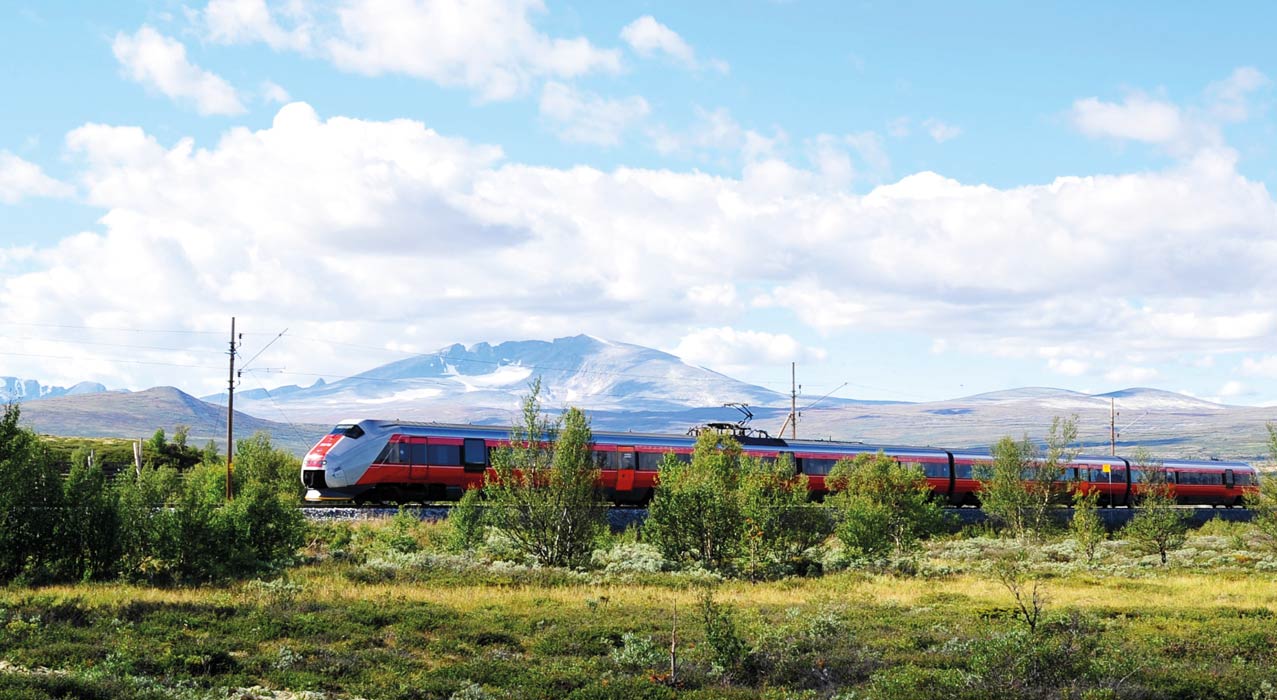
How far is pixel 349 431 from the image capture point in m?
45.8

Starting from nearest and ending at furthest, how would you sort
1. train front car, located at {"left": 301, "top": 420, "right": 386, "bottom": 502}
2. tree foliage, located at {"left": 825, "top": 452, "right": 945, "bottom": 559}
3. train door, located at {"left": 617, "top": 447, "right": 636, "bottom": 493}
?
tree foliage, located at {"left": 825, "top": 452, "right": 945, "bottom": 559} < train front car, located at {"left": 301, "top": 420, "right": 386, "bottom": 502} < train door, located at {"left": 617, "top": 447, "right": 636, "bottom": 493}

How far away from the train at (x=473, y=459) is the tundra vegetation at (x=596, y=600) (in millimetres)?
3020

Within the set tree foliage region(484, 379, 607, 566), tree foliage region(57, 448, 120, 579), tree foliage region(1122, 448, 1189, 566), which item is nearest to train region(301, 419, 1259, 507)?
tree foliage region(484, 379, 607, 566)

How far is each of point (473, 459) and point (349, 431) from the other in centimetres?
561

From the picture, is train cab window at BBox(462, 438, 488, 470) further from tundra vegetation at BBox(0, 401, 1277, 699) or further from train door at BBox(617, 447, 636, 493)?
train door at BBox(617, 447, 636, 493)

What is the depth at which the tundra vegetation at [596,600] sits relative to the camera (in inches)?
687

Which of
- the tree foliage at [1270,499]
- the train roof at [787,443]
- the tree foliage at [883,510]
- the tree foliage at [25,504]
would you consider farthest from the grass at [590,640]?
the tree foliage at [1270,499]

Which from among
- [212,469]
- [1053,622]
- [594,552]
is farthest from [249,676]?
[212,469]

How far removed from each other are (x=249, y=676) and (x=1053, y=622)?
53.3ft

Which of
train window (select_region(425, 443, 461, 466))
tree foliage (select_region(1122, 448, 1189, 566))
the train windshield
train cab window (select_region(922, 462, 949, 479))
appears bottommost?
tree foliage (select_region(1122, 448, 1189, 566))

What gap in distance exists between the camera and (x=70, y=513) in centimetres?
2772

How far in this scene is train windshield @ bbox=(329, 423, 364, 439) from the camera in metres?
45.4

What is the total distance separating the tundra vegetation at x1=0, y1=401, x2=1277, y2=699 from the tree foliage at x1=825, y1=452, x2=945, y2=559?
0.41 ft

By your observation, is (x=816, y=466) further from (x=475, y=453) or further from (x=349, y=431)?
(x=349, y=431)
